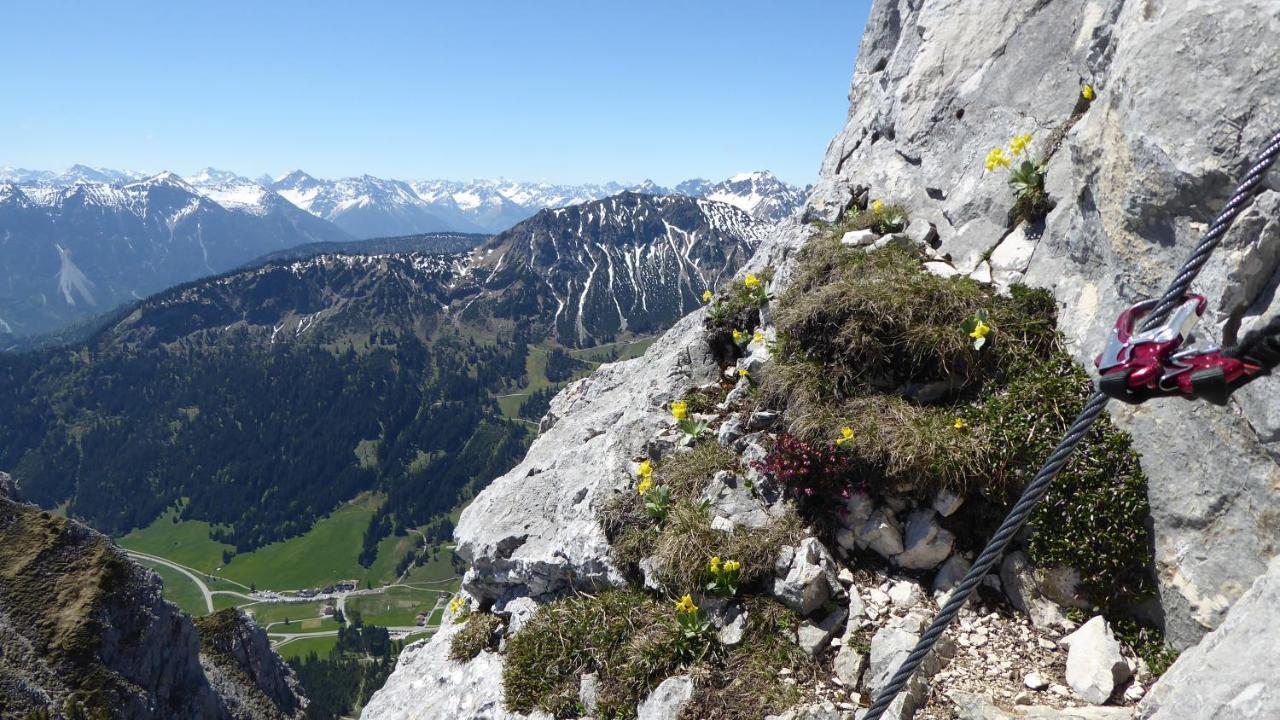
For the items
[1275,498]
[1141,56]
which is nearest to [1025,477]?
[1275,498]

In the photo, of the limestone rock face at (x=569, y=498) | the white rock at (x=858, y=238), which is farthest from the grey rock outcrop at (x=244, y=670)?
the white rock at (x=858, y=238)

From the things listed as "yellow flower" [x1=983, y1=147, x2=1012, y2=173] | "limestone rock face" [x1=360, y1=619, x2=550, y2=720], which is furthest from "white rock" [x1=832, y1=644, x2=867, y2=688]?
"yellow flower" [x1=983, y1=147, x2=1012, y2=173]

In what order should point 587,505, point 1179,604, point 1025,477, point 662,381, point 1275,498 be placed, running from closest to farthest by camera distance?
point 1275,498
point 1179,604
point 1025,477
point 587,505
point 662,381

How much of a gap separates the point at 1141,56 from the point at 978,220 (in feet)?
15.0

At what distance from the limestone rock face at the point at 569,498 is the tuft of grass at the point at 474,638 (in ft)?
2.10

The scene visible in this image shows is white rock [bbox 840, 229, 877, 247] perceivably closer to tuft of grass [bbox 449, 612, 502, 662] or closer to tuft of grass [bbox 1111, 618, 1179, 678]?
tuft of grass [bbox 1111, 618, 1179, 678]

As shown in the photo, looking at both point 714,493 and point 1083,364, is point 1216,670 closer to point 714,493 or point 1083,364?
point 1083,364

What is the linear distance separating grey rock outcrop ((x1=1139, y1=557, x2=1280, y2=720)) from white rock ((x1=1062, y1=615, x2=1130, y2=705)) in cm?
94

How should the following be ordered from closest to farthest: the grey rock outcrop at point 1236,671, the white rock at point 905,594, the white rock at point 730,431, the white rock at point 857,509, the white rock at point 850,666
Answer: the grey rock outcrop at point 1236,671 < the white rock at point 850,666 < the white rock at point 905,594 < the white rock at point 857,509 < the white rock at point 730,431

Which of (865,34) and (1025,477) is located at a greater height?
(865,34)

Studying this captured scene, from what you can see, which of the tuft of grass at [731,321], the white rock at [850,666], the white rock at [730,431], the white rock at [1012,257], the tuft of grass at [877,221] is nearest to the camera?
the white rock at [850,666]

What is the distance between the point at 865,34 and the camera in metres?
22.1

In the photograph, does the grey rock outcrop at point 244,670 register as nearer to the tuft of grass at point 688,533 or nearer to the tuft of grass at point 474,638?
the tuft of grass at point 474,638

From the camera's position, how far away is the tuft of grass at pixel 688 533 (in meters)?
8.21
